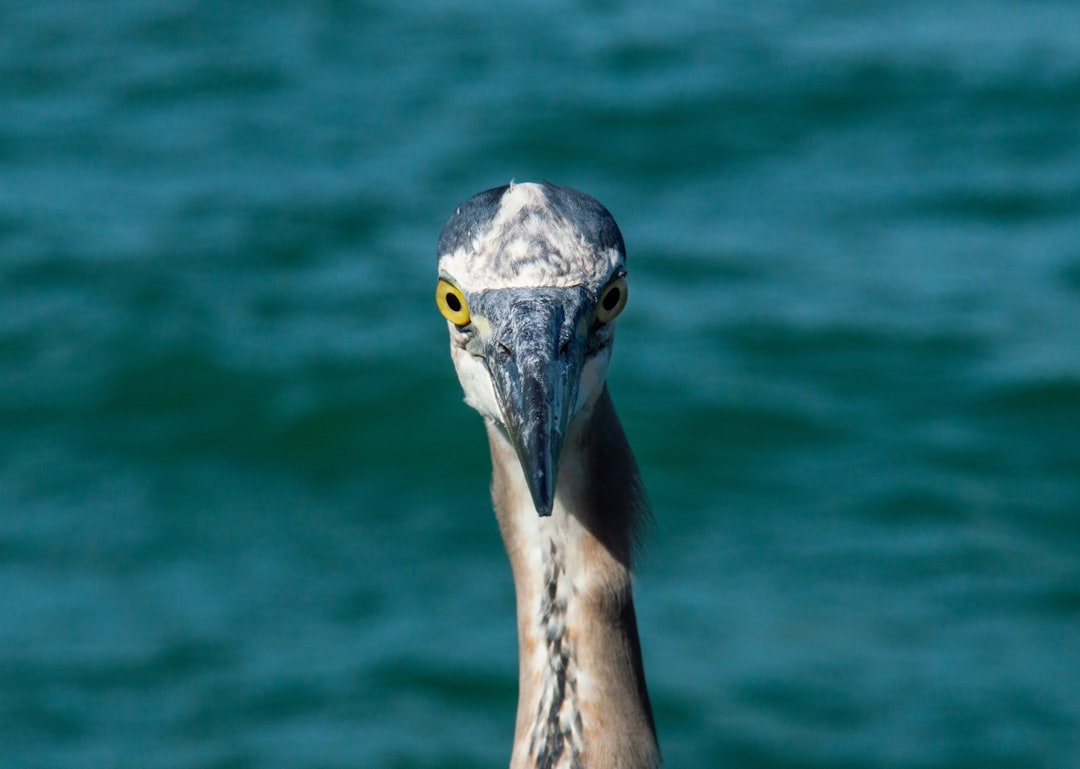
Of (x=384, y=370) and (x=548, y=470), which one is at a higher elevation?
(x=384, y=370)

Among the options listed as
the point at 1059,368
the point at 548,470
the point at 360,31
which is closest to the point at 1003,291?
the point at 1059,368

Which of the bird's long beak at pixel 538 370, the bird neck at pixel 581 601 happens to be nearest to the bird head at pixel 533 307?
the bird's long beak at pixel 538 370

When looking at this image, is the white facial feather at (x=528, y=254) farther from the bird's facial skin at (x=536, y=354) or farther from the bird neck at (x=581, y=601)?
the bird neck at (x=581, y=601)

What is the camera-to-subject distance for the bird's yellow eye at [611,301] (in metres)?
3.64

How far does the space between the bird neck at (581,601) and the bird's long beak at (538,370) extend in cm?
42

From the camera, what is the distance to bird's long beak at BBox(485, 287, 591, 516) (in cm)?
340

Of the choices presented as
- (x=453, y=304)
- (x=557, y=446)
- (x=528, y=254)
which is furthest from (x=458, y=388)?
(x=557, y=446)

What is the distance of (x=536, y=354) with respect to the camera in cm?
342

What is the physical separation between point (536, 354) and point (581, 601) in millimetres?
798

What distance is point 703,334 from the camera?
26.7 ft

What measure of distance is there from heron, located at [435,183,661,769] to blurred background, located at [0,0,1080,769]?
6.15ft

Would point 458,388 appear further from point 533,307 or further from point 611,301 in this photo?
point 533,307

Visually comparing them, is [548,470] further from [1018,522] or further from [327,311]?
[327,311]

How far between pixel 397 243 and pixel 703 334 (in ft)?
5.72
